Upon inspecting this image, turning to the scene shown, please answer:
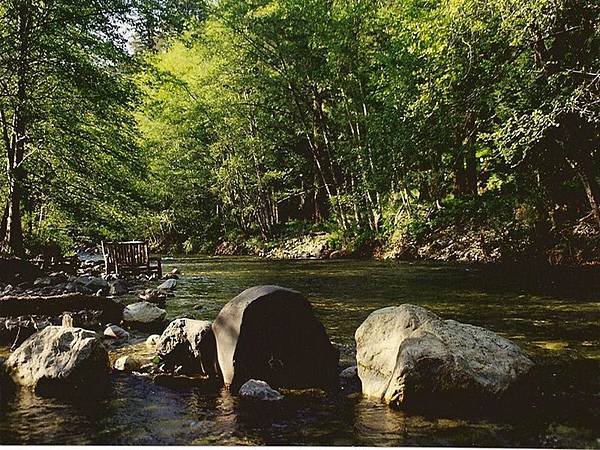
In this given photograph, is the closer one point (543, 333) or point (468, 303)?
point (543, 333)

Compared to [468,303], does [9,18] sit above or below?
above

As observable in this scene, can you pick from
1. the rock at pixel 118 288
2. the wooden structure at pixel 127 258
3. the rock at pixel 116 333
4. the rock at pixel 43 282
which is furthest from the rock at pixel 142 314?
the wooden structure at pixel 127 258

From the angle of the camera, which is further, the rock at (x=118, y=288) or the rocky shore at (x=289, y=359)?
the rock at (x=118, y=288)

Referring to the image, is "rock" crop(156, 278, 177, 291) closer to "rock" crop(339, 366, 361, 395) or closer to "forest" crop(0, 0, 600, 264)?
"forest" crop(0, 0, 600, 264)

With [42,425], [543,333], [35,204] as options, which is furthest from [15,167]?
[543,333]

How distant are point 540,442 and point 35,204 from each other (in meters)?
9.02

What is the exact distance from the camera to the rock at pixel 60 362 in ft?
11.9

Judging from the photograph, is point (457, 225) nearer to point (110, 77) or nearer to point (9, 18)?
point (110, 77)

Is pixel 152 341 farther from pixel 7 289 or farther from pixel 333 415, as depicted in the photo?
pixel 7 289

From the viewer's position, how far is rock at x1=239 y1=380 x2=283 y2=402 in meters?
3.38

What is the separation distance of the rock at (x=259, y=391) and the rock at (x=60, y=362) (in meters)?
1.11

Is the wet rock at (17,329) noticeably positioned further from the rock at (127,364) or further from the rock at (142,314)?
the rock at (127,364)

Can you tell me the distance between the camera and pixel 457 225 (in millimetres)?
11938

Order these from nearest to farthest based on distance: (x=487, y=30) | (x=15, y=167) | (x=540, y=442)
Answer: (x=540, y=442), (x=487, y=30), (x=15, y=167)
